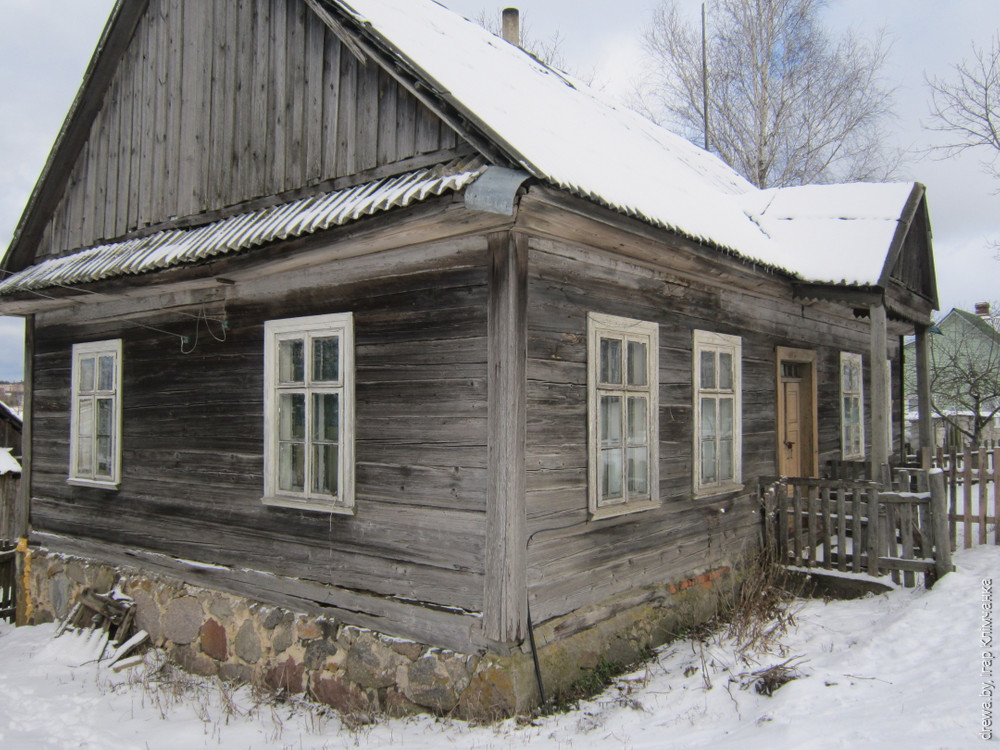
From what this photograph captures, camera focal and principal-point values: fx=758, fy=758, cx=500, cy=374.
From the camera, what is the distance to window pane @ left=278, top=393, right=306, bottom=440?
5859 mm

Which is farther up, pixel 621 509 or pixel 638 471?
pixel 638 471

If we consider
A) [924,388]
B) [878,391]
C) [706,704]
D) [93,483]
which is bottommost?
[706,704]

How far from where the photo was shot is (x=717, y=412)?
698cm

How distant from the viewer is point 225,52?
6.89 m

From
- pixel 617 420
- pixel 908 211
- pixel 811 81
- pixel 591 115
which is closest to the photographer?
pixel 617 420

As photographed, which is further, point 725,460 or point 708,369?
point 725,460

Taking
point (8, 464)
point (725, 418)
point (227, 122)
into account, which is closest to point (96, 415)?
point (227, 122)

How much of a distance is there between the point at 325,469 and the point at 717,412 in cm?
358

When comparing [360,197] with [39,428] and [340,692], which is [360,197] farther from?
[39,428]

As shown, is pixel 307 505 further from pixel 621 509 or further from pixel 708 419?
pixel 708 419

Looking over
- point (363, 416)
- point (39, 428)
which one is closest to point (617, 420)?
point (363, 416)

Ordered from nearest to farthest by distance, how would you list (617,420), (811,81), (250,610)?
(617,420), (250,610), (811,81)

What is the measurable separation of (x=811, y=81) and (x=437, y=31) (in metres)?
17.2

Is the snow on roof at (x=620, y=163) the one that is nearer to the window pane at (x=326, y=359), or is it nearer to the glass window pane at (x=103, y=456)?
the window pane at (x=326, y=359)
